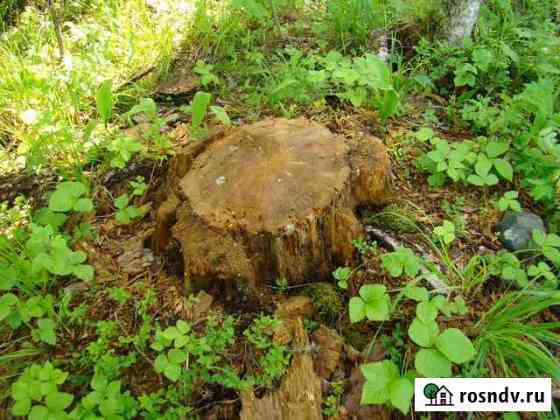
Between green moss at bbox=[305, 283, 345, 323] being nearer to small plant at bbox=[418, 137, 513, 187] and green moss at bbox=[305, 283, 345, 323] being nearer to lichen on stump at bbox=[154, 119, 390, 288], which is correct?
lichen on stump at bbox=[154, 119, 390, 288]

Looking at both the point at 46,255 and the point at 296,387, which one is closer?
the point at 296,387

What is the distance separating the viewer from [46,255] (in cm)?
187

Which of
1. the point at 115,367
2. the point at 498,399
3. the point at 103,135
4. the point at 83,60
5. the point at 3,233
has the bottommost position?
the point at 498,399

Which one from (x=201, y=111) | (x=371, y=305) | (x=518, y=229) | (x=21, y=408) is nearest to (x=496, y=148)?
(x=518, y=229)

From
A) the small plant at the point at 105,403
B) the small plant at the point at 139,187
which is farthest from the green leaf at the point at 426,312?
the small plant at the point at 139,187

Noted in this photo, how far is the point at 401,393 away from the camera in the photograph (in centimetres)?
157

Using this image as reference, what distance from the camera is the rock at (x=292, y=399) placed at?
1666 millimetres

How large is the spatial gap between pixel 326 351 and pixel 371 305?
297 millimetres

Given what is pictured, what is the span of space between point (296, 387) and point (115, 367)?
722 millimetres

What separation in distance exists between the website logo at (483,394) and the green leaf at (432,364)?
0.11 metres

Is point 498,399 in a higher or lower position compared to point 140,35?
lower

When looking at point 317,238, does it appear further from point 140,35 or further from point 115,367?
point 140,35

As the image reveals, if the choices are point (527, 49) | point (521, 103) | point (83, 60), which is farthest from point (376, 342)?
point (83, 60)

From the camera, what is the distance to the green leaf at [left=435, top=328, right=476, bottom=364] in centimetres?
156
